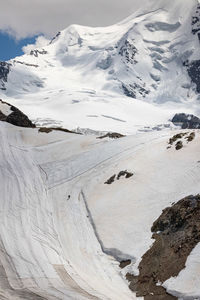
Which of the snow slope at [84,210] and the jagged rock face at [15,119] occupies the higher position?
the jagged rock face at [15,119]

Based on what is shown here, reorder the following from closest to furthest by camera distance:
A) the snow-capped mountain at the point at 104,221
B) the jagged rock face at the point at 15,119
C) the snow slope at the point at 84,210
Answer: the snow-capped mountain at the point at 104,221 → the snow slope at the point at 84,210 → the jagged rock face at the point at 15,119

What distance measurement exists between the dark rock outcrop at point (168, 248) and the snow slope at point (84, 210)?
66 cm

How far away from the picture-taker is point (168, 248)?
2288 cm

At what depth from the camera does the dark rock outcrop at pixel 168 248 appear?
20469mm

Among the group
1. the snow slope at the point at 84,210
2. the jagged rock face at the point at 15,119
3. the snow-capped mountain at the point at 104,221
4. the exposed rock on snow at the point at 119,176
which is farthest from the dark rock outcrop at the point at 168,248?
the jagged rock face at the point at 15,119

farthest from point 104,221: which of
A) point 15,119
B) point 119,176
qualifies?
point 15,119

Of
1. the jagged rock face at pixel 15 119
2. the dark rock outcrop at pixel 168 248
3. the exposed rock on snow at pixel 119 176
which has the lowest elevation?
the dark rock outcrop at pixel 168 248

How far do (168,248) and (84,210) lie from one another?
12.6 meters

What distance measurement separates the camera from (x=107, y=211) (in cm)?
3231

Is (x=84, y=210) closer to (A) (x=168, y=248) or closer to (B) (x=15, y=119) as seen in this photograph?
(A) (x=168, y=248)

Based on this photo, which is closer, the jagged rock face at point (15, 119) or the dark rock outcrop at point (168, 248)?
the dark rock outcrop at point (168, 248)

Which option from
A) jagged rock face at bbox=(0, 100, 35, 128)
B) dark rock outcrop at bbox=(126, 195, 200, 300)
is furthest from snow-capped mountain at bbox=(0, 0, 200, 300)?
jagged rock face at bbox=(0, 100, 35, 128)

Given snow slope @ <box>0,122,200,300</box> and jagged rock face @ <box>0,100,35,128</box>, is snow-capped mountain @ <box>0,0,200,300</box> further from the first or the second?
jagged rock face @ <box>0,100,35,128</box>

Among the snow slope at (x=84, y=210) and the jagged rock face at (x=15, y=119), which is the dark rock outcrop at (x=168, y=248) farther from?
the jagged rock face at (x=15, y=119)
